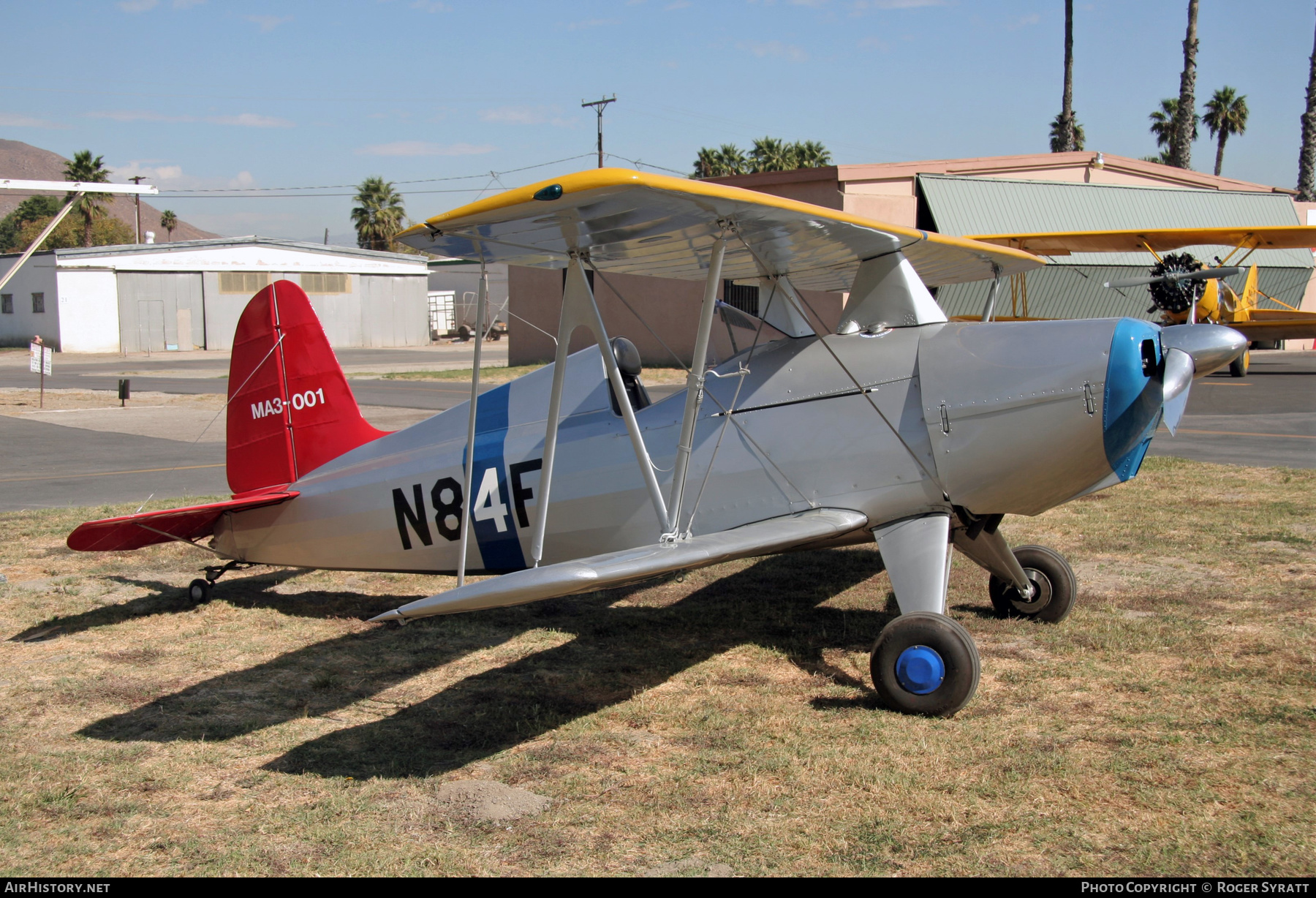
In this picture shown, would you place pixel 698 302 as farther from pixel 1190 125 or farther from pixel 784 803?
pixel 784 803

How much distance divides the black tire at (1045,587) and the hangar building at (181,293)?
4397 cm

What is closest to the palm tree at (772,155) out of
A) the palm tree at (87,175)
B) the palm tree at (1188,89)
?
the palm tree at (1188,89)

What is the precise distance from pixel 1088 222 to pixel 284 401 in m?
26.1

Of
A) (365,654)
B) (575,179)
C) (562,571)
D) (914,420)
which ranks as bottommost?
(365,654)

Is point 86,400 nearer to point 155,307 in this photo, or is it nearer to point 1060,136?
point 155,307

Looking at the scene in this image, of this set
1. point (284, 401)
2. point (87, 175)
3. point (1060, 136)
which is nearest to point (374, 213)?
point (87, 175)

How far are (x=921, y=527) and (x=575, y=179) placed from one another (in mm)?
2681

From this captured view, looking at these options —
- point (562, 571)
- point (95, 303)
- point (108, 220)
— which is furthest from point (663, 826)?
point (108, 220)

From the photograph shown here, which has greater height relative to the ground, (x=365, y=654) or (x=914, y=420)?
(x=914, y=420)

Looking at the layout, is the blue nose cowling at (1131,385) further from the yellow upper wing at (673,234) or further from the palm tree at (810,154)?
the palm tree at (810,154)

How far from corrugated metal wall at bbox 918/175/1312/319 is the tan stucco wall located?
3668 millimetres

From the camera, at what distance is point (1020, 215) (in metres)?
26.5

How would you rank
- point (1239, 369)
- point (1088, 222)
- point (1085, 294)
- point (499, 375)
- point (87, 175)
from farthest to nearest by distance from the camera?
point (87, 175) → point (1085, 294) → point (499, 375) → point (1088, 222) → point (1239, 369)

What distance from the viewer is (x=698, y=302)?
27.6 meters
